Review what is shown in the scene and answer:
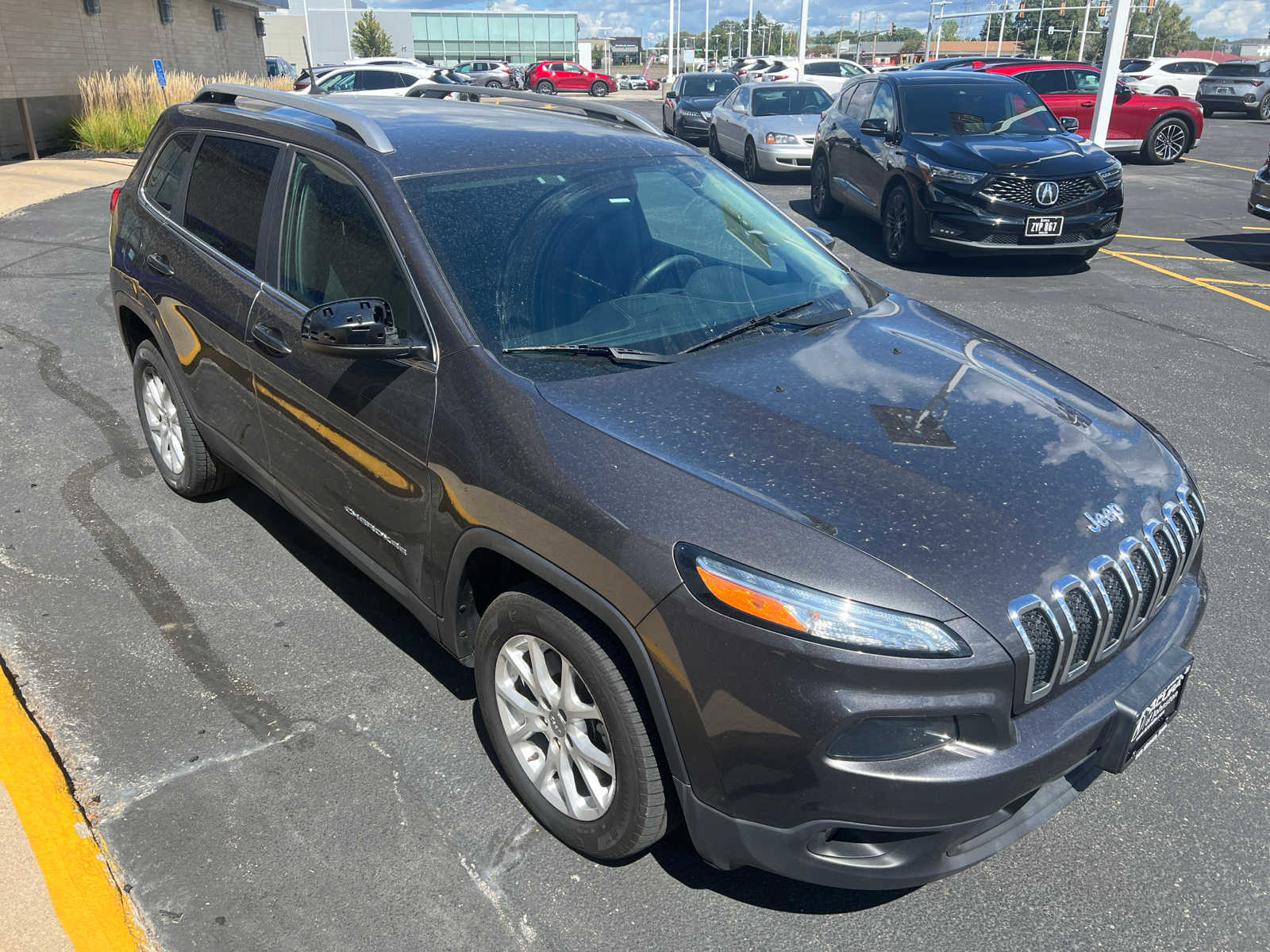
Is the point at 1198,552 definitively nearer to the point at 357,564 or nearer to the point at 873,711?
the point at 873,711

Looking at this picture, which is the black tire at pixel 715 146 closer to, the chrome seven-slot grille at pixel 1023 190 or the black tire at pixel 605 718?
the chrome seven-slot grille at pixel 1023 190

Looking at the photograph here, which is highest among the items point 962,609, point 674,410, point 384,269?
point 384,269

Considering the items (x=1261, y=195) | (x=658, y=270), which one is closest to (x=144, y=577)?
(x=658, y=270)

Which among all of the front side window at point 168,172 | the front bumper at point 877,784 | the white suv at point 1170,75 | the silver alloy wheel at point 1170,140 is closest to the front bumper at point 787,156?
the silver alloy wheel at point 1170,140

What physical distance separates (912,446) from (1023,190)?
23.3 ft

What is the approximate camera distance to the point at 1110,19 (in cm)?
1561

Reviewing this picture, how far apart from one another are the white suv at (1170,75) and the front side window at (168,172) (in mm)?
29447

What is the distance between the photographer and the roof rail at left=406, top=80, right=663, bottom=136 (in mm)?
4094

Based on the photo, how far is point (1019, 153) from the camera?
8.81m

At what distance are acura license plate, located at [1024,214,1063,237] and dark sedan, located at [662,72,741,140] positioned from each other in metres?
12.9

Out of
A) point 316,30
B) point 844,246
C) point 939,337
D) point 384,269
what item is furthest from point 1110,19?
point 316,30

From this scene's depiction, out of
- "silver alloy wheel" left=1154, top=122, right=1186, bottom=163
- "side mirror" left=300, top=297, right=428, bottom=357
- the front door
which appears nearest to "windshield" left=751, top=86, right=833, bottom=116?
"silver alloy wheel" left=1154, top=122, right=1186, bottom=163

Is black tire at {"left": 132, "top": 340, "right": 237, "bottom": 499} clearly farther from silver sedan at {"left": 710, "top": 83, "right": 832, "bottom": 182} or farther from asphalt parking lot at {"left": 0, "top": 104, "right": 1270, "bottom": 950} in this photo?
silver sedan at {"left": 710, "top": 83, "right": 832, "bottom": 182}

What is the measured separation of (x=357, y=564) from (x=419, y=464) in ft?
2.26
